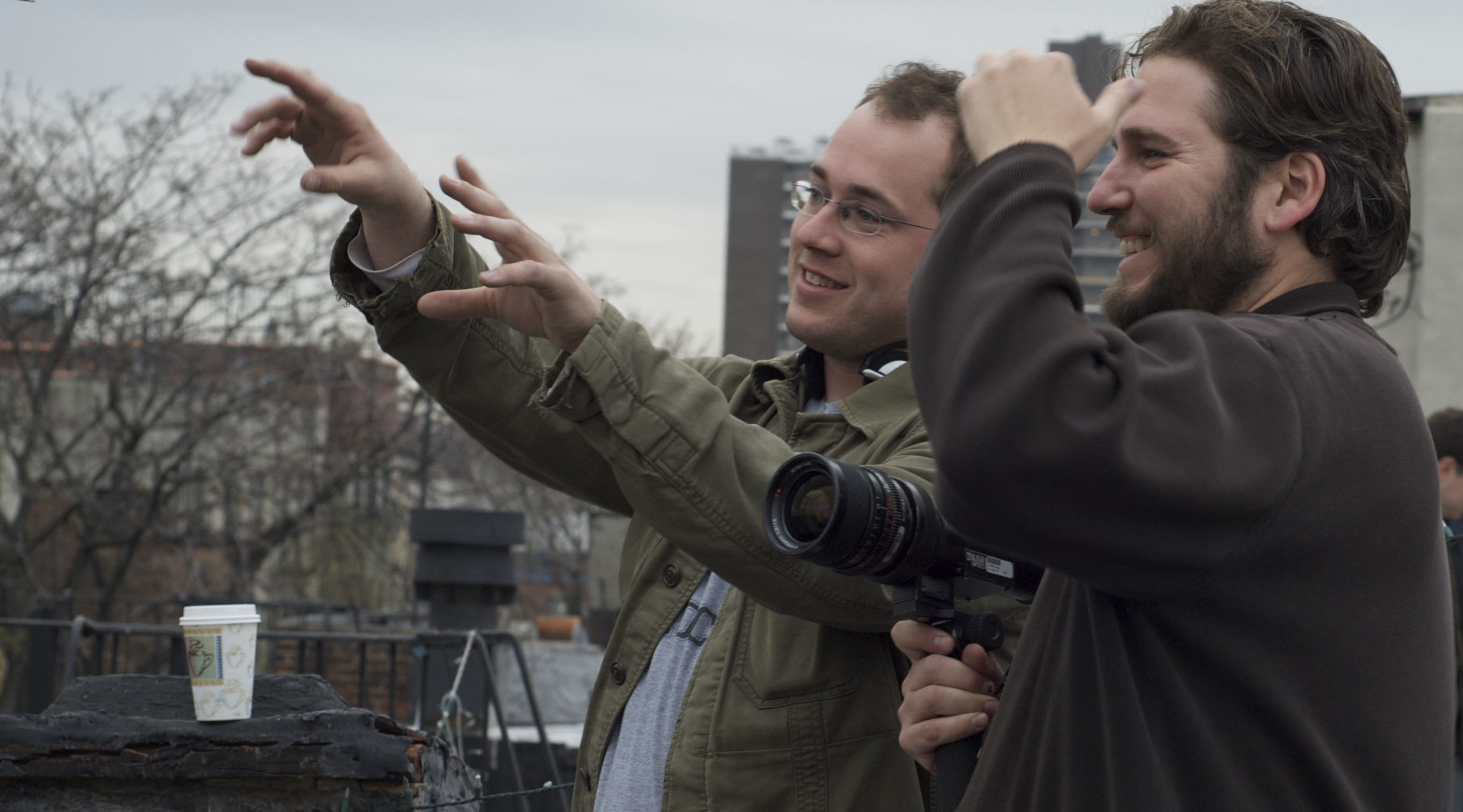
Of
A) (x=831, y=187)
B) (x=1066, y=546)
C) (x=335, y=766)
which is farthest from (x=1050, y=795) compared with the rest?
(x=335, y=766)

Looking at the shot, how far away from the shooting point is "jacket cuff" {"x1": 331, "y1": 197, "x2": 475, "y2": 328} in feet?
6.75

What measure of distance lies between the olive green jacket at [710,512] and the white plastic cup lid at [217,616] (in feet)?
2.10

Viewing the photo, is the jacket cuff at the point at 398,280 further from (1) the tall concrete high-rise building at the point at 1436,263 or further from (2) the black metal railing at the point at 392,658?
(1) the tall concrete high-rise building at the point at 1436,263

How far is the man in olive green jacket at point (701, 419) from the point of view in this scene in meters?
1.71

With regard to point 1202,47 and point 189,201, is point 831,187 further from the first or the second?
point 189,201

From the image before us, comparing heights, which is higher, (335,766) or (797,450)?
(797,450)

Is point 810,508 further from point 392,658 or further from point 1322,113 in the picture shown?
point 392,658

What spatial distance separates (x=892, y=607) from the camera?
170 centimetres

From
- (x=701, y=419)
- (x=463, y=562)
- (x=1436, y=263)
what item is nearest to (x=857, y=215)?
(x=701, y=419)

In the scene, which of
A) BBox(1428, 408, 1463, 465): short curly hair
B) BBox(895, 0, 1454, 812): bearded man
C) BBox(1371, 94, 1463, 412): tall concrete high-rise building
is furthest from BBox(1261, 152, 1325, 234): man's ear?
BBox(1371, 94, 1463, 412): tall concrete high-rise building

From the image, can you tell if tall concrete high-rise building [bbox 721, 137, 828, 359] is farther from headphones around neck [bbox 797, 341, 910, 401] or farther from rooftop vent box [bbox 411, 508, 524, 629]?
headphones around neck [bbox 797, 341, 910, 401]

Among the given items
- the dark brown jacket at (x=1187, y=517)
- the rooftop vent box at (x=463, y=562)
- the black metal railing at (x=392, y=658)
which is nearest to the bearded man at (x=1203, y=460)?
the dark brown jacket at (x=1187, y=517)

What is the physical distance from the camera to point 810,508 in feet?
5.13

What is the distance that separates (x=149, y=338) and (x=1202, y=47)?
12.2 metres
